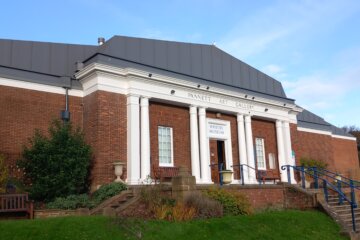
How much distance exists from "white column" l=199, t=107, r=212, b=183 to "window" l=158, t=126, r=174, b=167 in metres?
1.47

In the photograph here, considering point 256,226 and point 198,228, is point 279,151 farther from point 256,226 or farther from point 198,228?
point 198,228

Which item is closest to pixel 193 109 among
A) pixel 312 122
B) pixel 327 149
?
pixel 312 122

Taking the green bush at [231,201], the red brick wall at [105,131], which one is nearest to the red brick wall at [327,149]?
the green bush at [231,201]

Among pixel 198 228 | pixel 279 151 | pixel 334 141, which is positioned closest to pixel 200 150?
pixel 279 151

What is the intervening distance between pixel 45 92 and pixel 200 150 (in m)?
7.35

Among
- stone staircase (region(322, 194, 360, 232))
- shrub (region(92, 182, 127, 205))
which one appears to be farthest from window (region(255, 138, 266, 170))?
shrub (region(92, 182, 127, 205))

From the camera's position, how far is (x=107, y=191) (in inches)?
575

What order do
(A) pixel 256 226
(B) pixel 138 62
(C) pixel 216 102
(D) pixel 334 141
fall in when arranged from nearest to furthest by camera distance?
1. (A) pixel 256 226
2. (B) pixel 138 62
3. (C) pixel 216 102
4. (D) pixel 334 141

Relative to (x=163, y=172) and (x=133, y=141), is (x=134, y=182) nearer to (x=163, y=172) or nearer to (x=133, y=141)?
(x=133, y=141)

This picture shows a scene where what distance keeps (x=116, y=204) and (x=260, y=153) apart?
1163cm

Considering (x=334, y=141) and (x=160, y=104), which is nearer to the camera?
(x=160, y=104)

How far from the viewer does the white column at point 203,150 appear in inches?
744

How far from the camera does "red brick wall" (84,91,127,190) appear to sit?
1593 cm

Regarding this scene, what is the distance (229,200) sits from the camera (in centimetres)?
1380
